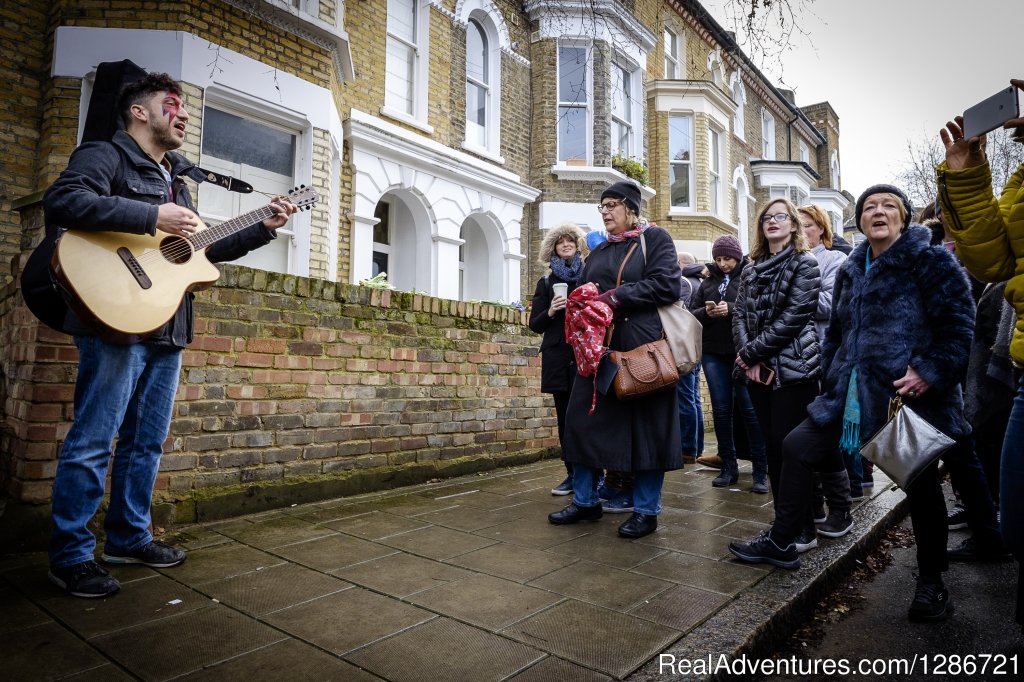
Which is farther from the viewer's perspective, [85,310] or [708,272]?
[708,272]

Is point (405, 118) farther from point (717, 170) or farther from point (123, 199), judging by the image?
point (717, 170)

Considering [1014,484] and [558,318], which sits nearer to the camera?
[1014,484]

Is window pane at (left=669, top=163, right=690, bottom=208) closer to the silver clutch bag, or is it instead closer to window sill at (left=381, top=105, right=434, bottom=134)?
window sill at (left=381, top=105, right=434, bottom=134)

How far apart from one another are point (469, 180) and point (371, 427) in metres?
7.84

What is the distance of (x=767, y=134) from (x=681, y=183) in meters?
9.35

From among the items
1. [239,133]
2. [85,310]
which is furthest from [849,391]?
[239,133]

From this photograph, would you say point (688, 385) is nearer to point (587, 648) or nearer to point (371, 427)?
point (371, 427)

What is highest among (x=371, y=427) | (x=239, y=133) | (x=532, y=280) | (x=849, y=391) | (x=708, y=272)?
(x=239, y=133)

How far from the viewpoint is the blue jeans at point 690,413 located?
19.2ft

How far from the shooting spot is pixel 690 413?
5.97 meters

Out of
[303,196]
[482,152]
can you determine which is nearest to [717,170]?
[482,152]

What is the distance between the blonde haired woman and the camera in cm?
461

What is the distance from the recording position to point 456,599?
253cm

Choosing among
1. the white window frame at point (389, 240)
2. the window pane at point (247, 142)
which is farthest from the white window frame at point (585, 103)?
the window pane at point (247, 142)
